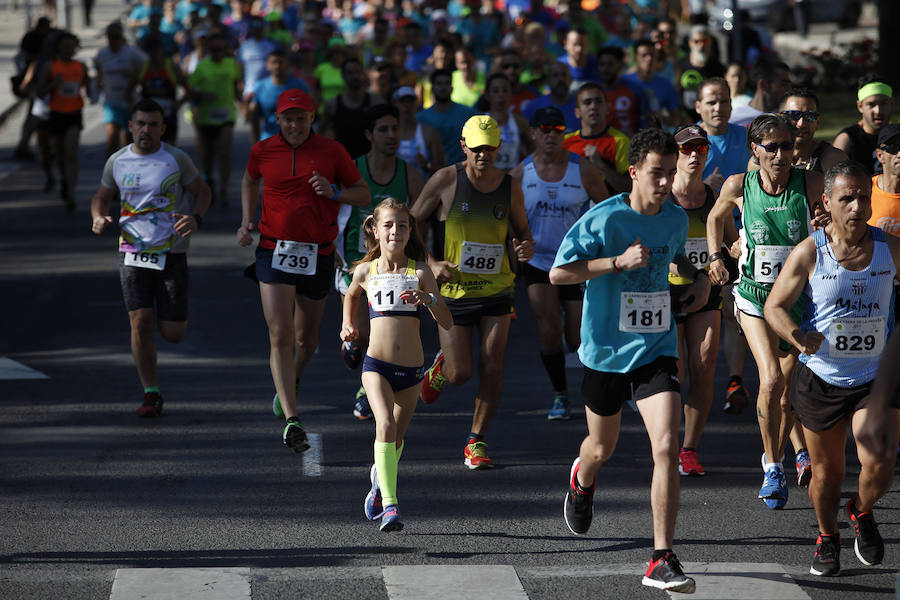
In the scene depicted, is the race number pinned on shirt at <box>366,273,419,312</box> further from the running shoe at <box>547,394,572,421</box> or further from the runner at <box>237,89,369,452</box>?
the running shoe at <box>547,394,572,421</box>

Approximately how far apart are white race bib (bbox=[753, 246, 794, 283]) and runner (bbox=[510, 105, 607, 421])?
174cm

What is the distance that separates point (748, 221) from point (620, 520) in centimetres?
164

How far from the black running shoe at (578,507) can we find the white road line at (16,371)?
4.76 meters

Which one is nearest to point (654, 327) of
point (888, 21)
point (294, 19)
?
point (888, 21)

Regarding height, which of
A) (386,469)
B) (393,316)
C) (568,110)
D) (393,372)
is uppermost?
(568,110)

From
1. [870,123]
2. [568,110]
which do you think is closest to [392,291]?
[870,123]

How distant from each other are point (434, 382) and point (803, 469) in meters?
2.35

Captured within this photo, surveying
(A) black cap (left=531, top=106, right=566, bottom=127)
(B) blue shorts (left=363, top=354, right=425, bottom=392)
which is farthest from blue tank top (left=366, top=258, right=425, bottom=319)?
(A) black cap (left=531, top=106, right=566, bottom=127)

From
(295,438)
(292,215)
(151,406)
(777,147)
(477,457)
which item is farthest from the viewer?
(151,406)

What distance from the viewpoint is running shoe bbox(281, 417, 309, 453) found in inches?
320

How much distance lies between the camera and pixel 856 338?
6.29 meters

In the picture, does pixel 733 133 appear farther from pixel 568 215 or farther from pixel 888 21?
pixel 888 21

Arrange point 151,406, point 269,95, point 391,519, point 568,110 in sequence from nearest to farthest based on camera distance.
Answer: point 391,519, point 151,406, point 568,110, point 269,95

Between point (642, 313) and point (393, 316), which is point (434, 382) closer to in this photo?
point (393, 316)
